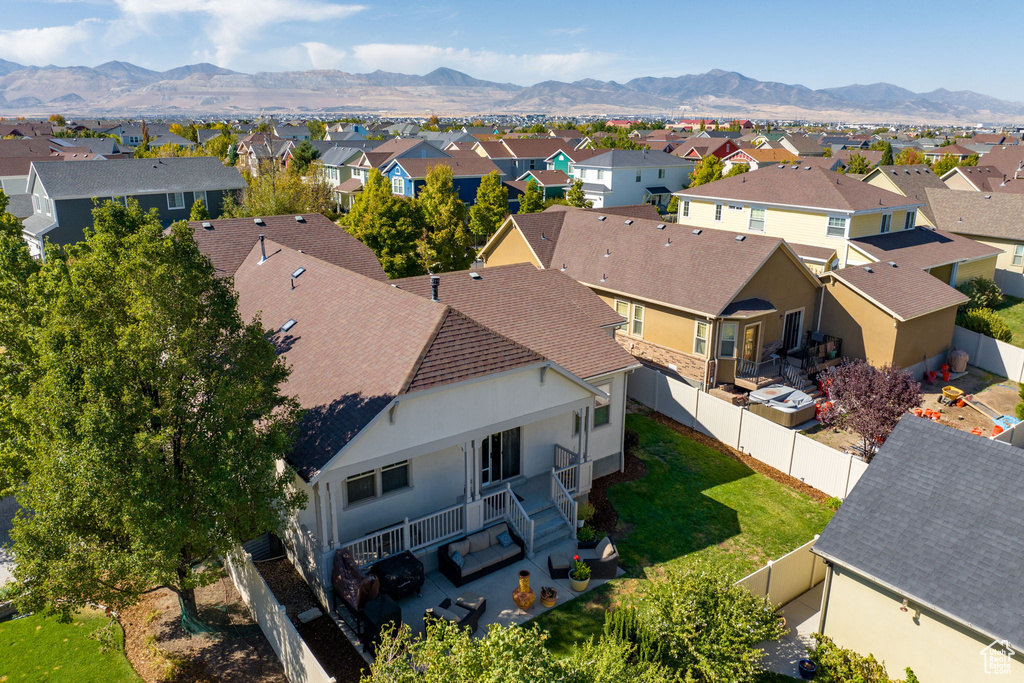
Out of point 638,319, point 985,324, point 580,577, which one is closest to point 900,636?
point 580,577

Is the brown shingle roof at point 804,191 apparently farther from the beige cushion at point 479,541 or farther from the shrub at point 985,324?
the beige cushion at point 479,541

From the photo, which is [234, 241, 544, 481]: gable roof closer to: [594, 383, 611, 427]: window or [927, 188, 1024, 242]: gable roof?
[594, 383, 611, 427]: window

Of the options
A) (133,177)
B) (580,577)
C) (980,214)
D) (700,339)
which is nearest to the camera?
(580,577)

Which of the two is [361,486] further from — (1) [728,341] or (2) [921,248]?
(2) [921,248]

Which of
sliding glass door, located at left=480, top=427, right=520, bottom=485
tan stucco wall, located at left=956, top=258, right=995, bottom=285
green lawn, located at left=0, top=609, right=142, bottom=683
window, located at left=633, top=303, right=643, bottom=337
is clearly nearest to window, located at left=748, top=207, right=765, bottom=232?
tan stucco wall, located at left=956, top=258, right=995, bottom=285

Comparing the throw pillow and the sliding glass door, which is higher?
the sliding glass door

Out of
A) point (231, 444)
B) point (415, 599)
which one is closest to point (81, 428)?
point (231, 444)

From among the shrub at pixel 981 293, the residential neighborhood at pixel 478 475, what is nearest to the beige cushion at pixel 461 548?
the residential neighborhood at pixel 478 475
